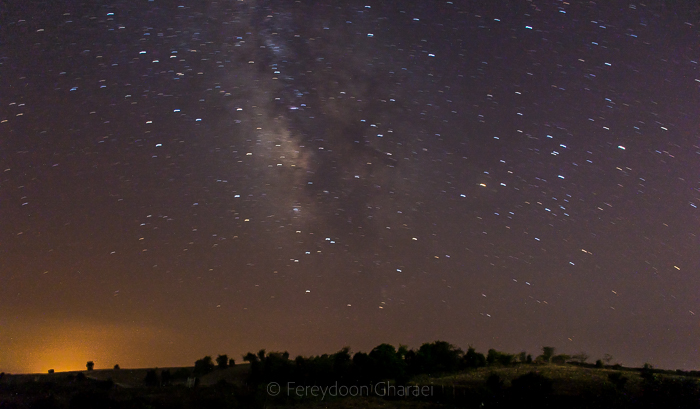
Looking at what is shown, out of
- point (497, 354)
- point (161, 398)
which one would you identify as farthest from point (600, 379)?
point (161, 398)

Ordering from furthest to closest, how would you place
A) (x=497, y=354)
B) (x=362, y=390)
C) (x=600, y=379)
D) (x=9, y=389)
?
(x=497, y=354), (x=9, y=389), (x=362, y=390), (x=600, y=379)

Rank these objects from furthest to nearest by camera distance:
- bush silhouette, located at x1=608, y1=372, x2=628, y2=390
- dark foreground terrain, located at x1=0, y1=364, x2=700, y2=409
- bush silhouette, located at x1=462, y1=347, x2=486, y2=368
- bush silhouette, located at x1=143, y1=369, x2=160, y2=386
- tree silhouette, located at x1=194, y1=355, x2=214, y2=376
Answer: tree silhouette, located at x1=194, y1=355, x2=214, y2=376
bush silhouette, located at x1=143, y1=369, x2=160, y2=386
bush silhouette, located at x1=462, y1=347, x2=486, y2=368
bush silhouette, located at x1=608, y1=372, x2=628, y2=390
dark foreground terrain, located at x1=0, y1=364, x2=700, y2=409

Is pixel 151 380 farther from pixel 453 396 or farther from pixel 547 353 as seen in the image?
pixel 547 353

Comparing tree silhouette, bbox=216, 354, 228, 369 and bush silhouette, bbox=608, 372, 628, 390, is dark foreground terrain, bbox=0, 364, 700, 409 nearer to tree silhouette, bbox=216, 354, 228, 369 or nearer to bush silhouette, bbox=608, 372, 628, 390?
bush silhouette, bbox=608, 372, 628, 390

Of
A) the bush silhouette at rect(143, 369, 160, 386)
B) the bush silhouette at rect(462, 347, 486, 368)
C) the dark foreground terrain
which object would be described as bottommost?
the bush silhouette at rect(143, 369, 160, 386)

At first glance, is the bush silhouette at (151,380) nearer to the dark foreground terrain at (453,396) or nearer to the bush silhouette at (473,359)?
the dark foreground terrain at (453,396)

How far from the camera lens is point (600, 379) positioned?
3391 centimetres

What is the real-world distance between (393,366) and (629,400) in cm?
1893

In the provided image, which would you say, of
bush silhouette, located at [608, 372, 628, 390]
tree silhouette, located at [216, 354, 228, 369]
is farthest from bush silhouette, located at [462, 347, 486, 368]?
tree silhouette, located at [216, 354, 228, 369]

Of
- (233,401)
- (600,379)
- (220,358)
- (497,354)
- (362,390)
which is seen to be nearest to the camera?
(233,401)

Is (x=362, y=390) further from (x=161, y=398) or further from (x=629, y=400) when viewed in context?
(x=629, y=400)

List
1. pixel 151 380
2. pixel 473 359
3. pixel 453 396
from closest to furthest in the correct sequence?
1. pixel 453 396
2. pixel 473 359
3. pixel 151 380

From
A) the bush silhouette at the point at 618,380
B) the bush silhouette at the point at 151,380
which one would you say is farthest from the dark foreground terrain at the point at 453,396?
the bush silhouette at the point at 151,380

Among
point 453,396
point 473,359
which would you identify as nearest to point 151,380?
point 473,359
